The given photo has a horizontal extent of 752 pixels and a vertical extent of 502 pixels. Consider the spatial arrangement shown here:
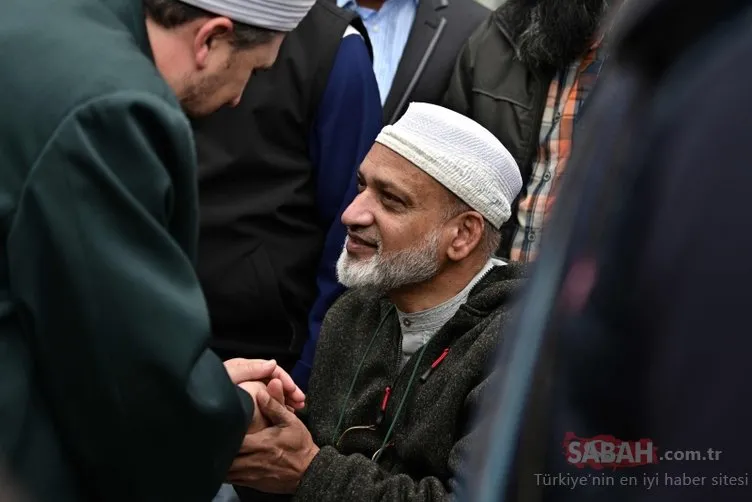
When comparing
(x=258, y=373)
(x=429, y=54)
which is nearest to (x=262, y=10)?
(x=258, y=373)

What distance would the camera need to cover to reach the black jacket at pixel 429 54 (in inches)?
158

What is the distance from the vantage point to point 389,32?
4238 millimetres

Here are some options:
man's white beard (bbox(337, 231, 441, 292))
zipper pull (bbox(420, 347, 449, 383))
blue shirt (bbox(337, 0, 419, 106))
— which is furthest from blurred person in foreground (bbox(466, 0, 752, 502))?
blue shirt (bbox(337, 0, 419, 106))

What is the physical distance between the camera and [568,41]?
3.68 metres

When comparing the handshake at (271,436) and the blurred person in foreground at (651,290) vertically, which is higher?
the blurred person in foreground at (651,290)

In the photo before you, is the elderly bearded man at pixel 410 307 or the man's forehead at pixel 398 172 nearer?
the elderly bearded man at pixel 410 307

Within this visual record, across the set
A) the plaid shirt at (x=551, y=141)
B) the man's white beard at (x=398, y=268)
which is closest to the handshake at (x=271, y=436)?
the man's white beard at (x=398, y=268)

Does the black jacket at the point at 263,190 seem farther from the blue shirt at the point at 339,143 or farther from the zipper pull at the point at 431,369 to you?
the zipper pull at the point at 431,369

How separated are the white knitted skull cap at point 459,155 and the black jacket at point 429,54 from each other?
0.88 meters

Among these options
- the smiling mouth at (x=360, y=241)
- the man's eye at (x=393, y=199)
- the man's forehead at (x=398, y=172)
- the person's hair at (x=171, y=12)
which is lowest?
the smiling mouth at (x=360, y=241)

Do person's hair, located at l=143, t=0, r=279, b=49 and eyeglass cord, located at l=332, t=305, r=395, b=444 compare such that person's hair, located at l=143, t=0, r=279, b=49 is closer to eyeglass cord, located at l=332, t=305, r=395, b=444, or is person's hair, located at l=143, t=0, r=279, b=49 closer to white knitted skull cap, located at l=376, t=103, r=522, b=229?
white knitted skull cap, located at l=376, t=103, r=522, b=229

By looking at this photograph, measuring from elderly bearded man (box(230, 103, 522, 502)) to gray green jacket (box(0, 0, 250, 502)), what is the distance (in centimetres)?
78

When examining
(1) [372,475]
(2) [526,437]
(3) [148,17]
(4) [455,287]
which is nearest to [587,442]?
(2) [526,437]

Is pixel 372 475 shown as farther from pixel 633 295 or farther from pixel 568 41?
pixel 633 295
